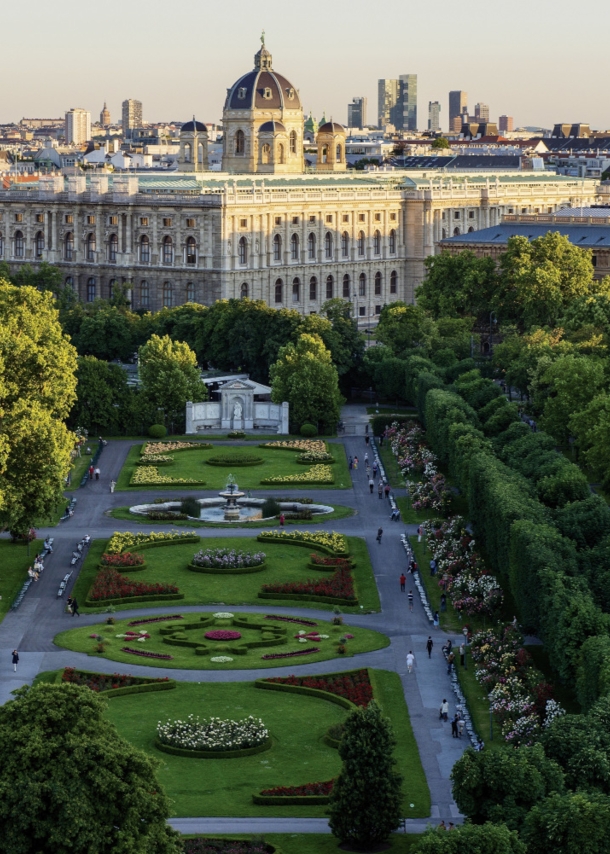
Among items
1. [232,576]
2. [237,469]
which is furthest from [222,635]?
[237,469]

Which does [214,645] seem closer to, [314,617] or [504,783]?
[314,617]

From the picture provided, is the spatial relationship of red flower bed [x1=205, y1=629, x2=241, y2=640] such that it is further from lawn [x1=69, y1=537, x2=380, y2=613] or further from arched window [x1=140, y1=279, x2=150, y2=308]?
arched window [x1=140, y1=279, x2=150, y2=308]

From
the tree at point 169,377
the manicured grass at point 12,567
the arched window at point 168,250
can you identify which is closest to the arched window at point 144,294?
the arched window at point 168,250

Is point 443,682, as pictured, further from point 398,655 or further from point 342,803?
point 342,803

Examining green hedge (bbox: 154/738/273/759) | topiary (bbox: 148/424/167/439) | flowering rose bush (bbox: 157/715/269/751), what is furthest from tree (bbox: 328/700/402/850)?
topiary (bbox: 148/424/167/439)

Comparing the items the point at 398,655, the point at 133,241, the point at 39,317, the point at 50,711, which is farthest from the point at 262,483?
the point at 133,241

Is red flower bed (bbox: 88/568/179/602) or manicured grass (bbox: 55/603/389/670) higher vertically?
red flower bed (bbox: 88/568/179/602)
